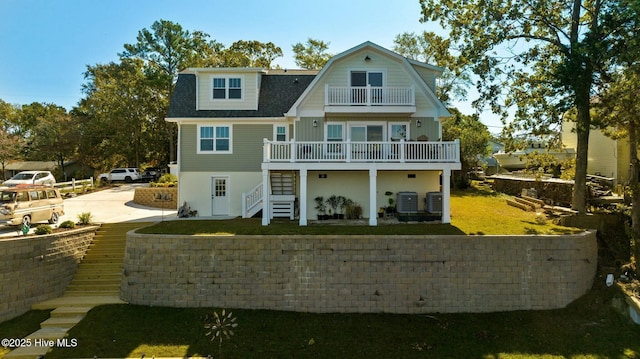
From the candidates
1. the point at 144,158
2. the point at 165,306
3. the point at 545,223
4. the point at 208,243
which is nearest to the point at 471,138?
the point at 545,223

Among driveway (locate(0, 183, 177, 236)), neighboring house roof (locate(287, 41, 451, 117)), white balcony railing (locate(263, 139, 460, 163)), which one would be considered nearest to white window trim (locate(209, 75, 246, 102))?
neighboring house roof (locate(287, 41, 451, 117))

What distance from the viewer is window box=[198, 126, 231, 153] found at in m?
17.5

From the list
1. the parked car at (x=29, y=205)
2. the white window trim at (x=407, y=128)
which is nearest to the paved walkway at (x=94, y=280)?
the parked car at (x=29, y=205)

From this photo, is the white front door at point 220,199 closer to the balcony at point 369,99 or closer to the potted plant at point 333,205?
the potted plant at point 333,205

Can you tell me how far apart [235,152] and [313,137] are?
13.9 ft

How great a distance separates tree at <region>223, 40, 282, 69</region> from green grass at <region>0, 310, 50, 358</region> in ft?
94.2

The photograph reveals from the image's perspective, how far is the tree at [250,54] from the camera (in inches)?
1391

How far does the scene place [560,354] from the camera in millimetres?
9664

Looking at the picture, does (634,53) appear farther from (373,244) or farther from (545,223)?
(373,244)

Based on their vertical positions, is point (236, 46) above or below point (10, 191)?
above

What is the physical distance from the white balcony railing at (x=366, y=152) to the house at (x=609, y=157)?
1147 centimetres

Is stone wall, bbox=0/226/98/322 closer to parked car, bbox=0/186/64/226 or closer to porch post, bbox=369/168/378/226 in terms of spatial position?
parked car, bbox=0/186/64/226

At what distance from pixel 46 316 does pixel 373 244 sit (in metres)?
11.1

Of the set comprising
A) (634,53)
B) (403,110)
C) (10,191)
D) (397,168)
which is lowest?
(10,191)
